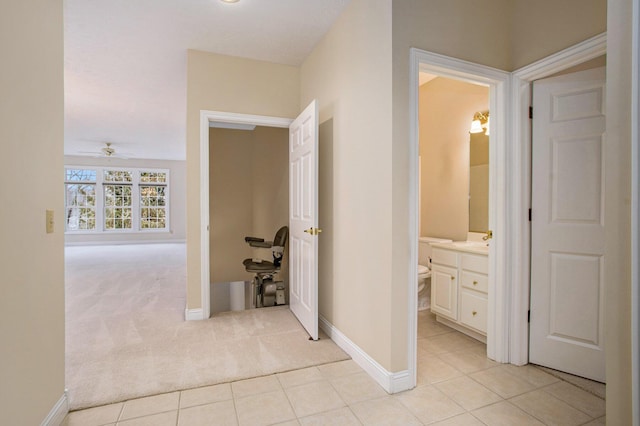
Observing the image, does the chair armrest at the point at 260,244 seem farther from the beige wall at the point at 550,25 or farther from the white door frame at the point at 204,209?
the beige wall at the point at 550,25

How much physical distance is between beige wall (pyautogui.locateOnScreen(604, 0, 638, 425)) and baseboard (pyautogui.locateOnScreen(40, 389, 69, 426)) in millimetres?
2444

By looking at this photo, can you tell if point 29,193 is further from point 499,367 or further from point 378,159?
point 499,367

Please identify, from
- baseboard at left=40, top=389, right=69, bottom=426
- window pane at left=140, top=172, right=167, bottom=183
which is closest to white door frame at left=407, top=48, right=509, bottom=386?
baseboard at left=40, top=389, right=69, bottom=426

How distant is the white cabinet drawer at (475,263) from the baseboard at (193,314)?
102 inches

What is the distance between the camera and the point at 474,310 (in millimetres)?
2734

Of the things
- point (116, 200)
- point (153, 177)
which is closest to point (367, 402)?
point (153, 177)

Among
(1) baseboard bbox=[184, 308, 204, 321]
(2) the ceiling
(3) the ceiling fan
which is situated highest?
(2) the ceiling

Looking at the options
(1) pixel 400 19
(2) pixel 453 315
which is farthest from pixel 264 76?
(2) pixel 453 315

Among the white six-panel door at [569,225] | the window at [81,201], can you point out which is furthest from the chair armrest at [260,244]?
the window at [81,201]

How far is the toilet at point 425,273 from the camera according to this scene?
11.4 feet

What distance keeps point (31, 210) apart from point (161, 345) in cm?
162

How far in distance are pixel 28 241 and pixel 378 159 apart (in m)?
1.88

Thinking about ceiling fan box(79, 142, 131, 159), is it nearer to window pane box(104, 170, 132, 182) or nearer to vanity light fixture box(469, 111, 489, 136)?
window pane box(104, 170, 132, 182)

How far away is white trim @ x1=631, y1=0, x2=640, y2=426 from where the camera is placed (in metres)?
1.08
